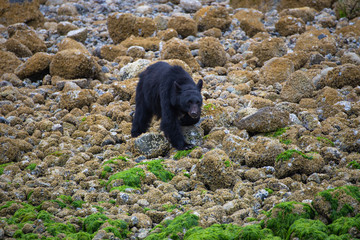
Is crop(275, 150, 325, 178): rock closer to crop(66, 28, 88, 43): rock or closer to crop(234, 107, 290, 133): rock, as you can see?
crop(234, 107, 290, 133): rock

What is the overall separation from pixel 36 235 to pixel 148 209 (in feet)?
4.26

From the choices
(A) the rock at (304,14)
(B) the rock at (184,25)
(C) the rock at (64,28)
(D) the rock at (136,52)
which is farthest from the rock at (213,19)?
(C) the rock at (64,28)

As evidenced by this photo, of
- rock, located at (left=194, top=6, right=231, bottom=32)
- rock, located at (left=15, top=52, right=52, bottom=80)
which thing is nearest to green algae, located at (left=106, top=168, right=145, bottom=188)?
rock, located at (left=15, top=52, right=52, bottom=80)

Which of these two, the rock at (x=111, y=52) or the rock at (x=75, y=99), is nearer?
the rock at (x=75, y=99)

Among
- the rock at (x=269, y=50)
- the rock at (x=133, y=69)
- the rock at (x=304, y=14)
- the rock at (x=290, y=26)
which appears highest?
the rock at (x=304, y=14)

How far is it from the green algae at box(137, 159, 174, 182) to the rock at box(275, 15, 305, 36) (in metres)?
8.16

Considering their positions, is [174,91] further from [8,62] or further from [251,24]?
[251,24]

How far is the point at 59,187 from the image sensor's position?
5.20 metres

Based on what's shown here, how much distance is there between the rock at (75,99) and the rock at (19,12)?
24.7ft

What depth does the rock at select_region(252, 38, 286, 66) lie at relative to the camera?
9891 millimetres

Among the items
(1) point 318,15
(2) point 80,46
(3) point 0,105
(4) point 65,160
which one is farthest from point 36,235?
(1) point 318,15

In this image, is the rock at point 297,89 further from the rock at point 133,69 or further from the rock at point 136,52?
the rock at point 136,52

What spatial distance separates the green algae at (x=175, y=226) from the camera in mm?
3961

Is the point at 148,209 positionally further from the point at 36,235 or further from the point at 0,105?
the point at 0,105
